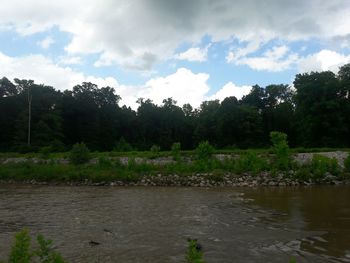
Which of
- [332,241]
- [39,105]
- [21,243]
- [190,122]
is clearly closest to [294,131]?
[190,122]

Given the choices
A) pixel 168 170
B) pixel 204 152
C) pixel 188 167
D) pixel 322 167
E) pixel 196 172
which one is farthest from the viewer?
pixel 204 152

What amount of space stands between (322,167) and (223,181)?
7.04 metres

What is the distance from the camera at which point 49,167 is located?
106ft

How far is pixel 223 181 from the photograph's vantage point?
88.1 feet

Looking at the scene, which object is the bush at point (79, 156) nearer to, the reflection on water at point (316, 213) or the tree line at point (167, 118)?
the reflection on water at point (316, 213)

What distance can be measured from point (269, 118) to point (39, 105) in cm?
4345

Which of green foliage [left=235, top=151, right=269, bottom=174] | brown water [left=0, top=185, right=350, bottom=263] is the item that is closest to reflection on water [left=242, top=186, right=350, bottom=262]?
brown water [left=0, top=185, right=350, bottom=263]

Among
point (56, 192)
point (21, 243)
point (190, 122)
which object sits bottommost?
point (56, 192)

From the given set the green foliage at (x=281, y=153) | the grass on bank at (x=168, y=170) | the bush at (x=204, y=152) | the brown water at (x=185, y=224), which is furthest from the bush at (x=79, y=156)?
the green foliage at (x=281, y=153)

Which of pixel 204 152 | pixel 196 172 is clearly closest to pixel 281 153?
pixel 204 152

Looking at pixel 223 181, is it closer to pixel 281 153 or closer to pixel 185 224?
pixel 281 153

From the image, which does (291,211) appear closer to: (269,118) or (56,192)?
(56,192)

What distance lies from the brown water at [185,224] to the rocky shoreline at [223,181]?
3.78 meters

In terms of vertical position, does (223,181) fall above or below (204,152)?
below
